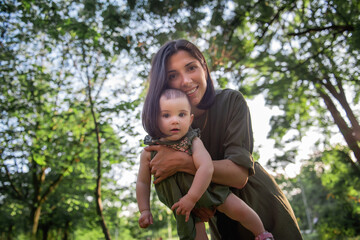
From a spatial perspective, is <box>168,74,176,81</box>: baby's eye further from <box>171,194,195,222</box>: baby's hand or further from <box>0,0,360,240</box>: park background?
<box>0,0,360,240</box>: park background

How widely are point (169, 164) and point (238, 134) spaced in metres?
0.53

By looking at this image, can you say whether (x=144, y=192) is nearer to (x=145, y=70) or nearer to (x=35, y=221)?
(x=145, y=70)

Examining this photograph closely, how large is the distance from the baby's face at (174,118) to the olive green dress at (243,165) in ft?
→ 1.12

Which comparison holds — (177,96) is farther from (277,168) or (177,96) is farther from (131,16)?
(277,168)

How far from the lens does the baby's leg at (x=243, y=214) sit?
1.74 meters

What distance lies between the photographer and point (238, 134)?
192cm

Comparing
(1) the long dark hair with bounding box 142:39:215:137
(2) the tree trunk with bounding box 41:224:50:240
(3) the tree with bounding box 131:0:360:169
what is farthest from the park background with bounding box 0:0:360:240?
(2) the tree trunk with bounding box 41:224:50:240

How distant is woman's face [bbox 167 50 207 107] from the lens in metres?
2.13

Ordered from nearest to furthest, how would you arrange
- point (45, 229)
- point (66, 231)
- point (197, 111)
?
point (197, 111), point (45, 229), point (66, 231)

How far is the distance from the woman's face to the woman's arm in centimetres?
54

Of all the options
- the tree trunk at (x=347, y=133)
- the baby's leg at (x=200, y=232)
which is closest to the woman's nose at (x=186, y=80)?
the baby's leg at (x=200, y=232)

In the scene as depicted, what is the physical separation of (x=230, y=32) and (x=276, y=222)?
6.22 m

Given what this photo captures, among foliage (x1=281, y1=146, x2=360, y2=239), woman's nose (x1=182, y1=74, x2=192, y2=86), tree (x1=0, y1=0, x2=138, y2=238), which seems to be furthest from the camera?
foliage (x1=281, y1=146, x2=360, y2=239)

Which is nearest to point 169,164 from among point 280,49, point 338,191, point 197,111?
point 197,111
